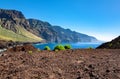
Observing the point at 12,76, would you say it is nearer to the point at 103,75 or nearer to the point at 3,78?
the point at 3,78

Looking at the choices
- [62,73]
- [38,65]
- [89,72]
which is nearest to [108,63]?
[89,72]

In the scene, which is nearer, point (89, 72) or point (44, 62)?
point (89, 72)

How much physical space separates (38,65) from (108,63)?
4.82 metres

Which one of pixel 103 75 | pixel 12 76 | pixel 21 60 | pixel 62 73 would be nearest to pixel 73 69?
pixel 62 73

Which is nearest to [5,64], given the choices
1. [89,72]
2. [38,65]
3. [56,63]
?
[38,65]

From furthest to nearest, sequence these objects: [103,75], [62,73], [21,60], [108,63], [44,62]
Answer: [21,60] → [44,62] → [108,63] → [62,73] → [103,75]

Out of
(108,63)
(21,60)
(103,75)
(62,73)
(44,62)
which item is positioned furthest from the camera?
(21,60)

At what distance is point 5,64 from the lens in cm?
1786

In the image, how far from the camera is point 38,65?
1678 cm

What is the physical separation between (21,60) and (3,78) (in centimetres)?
496

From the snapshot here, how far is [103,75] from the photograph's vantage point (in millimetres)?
13805

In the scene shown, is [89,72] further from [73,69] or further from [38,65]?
[38,65]

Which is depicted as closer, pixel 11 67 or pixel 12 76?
pixel 12 76

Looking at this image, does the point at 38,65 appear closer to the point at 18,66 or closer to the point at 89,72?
the point at 18,66
